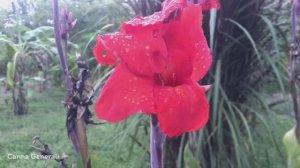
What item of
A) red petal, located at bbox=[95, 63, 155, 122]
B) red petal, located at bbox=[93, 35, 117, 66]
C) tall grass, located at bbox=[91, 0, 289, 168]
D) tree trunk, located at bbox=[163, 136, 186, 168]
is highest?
red petal, located at bbox=[93, 35, 117, 66]

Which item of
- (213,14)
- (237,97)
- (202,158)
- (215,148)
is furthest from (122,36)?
(237,97)

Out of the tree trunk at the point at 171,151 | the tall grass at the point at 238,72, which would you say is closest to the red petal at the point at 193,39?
the tall grass at the point at 238,72

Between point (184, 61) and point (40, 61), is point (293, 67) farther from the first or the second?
point (40, 61)

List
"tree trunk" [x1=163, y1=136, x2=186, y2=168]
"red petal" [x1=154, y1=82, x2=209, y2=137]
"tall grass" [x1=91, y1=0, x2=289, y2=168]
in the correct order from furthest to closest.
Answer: "tree trunk" [x1=163, y1=136, x2=186, y2=168] < "tall grass" [x1=91, y1=0, x2=289, y2=168] < "red petal" [x1=154, y1=82, x2=209, y2=137]

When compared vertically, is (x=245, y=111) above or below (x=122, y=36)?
below

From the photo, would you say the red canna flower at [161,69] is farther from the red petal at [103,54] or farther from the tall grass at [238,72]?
the tall grass at [238,72]

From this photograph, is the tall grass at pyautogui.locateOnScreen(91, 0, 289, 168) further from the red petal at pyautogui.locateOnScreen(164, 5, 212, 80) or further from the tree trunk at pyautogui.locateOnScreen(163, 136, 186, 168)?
the red petal at pyautogui.locateOnScreen(164, 5, 212, 80)

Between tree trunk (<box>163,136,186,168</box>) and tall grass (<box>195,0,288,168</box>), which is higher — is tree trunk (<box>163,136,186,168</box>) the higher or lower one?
the lower one

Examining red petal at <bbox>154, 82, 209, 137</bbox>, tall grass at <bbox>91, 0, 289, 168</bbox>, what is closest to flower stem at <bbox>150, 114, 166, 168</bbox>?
red petal at <bbox>154, 82, 209, 137</bbox>

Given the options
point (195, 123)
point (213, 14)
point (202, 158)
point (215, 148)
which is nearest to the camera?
point (195, 123)
